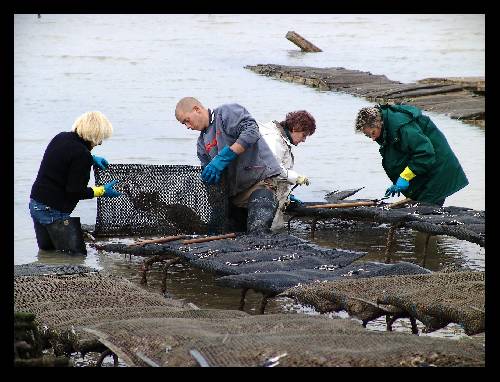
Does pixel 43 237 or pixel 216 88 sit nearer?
pixel 43 237

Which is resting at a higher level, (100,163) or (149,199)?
(100,163)

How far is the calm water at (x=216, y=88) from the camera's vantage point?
1110 centimetres

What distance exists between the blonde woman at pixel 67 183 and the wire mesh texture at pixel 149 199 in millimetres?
218

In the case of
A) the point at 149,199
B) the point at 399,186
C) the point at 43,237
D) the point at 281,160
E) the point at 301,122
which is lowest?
the point at 43,237

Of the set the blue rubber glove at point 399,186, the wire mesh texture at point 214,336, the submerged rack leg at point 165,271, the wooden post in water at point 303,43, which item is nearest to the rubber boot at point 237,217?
the blue rubber glove at point 399,186

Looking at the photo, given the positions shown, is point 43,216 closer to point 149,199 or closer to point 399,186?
point 149,199

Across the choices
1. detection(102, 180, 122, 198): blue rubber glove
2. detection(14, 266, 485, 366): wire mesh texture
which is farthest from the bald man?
detection(14, 266, 485, 366): wire mesh texture

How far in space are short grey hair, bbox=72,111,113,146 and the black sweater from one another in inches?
3.1

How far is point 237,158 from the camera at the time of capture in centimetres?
1031

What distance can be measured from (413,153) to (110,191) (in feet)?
8.82

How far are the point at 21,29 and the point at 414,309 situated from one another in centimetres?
2845

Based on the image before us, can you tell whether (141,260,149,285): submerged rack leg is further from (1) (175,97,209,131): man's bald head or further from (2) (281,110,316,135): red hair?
(2) (281,110,316,135): red hair

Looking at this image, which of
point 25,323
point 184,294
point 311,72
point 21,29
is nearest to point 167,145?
point 184,294

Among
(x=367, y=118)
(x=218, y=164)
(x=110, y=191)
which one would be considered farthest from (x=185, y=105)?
(x=367, y=118)
